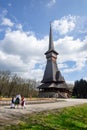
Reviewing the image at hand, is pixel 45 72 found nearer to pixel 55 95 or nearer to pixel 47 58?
pixel 47 58

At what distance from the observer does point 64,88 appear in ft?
223

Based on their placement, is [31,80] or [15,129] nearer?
[15,129]

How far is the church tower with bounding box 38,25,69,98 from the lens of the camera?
6661cm

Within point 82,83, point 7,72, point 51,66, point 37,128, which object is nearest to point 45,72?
point 51,66

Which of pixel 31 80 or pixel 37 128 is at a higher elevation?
pixel 31 80

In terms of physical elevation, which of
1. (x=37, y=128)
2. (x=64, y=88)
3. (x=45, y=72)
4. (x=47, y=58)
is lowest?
(x=37, y=128)

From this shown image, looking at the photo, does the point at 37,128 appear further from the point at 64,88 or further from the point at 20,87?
the point at 20,87

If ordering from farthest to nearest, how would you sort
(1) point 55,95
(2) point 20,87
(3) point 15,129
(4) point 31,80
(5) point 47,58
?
1. (4) point 31,80
2. (2) point 20,87
3. (5) point 47,58
4. (1) point 55,95
5. (3) point 15,129

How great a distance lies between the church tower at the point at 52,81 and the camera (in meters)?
66.6

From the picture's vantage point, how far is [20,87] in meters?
82.6

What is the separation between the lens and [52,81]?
68938mm

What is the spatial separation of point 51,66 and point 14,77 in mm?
16051

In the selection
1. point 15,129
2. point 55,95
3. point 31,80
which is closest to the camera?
point 15,129

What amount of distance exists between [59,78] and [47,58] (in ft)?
32.0
